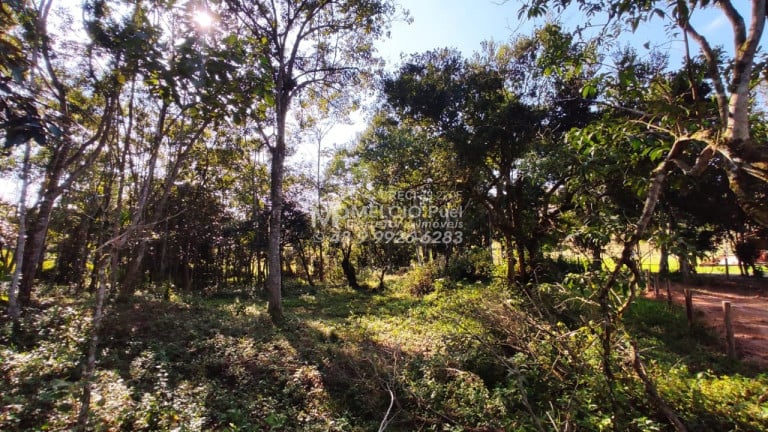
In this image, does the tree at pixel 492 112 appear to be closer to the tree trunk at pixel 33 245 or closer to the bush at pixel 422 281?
the bush at pixel 422 281

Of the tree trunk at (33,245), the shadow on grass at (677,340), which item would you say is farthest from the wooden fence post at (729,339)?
the tree trunk at (33,245)

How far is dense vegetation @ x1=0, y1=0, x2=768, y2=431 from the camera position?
2.25 metres

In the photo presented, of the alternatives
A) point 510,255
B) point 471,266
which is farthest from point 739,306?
point 471,266

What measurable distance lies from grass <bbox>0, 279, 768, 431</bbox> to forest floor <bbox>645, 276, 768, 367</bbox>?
61cm

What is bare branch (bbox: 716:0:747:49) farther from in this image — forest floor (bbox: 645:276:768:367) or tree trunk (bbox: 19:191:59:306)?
tree trunk (bbox: 19:191:59:306)

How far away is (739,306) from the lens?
9.45 m

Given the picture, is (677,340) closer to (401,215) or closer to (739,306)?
(739,306)

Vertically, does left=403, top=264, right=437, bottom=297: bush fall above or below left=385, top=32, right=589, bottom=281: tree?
below

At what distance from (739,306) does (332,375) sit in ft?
39.2

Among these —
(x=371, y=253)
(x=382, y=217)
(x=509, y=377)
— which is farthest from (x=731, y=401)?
(x=371, y=253)

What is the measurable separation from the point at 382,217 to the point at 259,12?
9801 mm

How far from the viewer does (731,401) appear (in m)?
3.23

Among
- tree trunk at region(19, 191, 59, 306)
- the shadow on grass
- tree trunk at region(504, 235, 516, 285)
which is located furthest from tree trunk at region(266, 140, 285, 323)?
the shadow on grass

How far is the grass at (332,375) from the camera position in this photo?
129 inches
